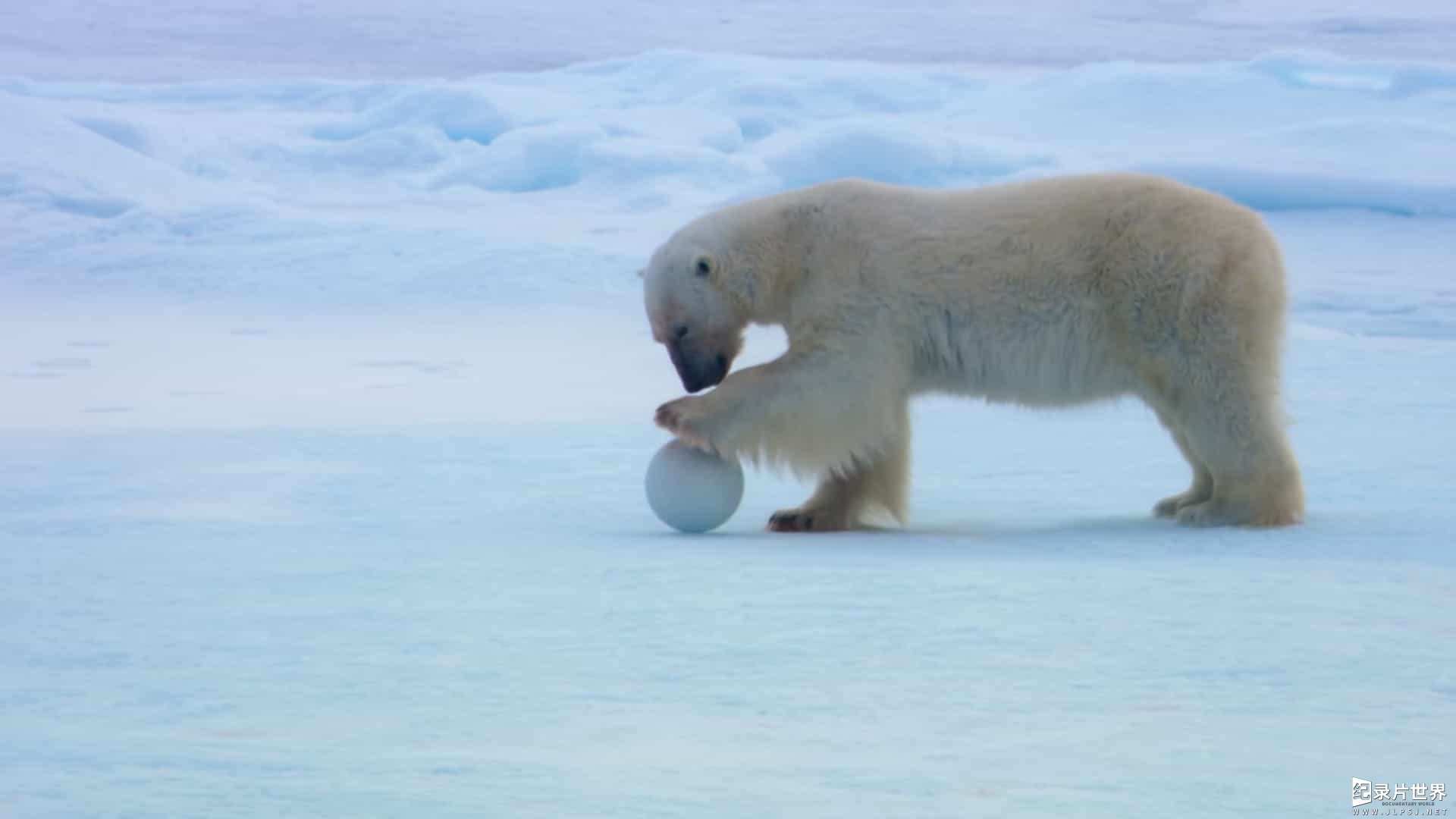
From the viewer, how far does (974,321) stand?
13.5 ft

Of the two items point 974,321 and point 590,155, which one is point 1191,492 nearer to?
point 974,321

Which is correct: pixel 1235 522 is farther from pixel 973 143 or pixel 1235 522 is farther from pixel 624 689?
pixel 973 143

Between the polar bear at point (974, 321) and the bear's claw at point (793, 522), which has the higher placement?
the polar bear at point (974, 321)

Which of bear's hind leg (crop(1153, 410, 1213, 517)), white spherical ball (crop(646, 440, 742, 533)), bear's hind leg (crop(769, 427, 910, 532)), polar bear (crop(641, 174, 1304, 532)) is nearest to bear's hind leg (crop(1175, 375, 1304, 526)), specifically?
polar bear (crop(641, 174, 1304, 532))

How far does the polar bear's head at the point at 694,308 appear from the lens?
4.20 meters

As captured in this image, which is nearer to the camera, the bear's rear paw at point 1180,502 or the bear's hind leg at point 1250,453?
the bear's hind leg at point 1250,453

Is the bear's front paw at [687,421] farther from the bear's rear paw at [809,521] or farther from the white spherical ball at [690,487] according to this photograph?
the bear's rear paw at [809,521]

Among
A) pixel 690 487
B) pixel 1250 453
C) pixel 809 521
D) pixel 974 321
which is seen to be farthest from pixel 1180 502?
pixel 690 487

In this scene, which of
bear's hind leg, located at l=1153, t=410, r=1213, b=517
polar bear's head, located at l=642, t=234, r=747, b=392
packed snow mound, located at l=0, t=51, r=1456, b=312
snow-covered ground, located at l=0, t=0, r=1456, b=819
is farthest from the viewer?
packed snow mound, located at l=0, t=51, r=1456, b=312

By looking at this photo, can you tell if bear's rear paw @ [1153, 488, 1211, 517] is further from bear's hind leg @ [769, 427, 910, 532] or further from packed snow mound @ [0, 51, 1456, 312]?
packed snow mound @ [0, 51, 1456, 312]

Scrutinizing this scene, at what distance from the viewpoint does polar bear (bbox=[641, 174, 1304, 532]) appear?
13.2 ft

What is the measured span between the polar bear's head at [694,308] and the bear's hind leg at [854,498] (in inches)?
14.9

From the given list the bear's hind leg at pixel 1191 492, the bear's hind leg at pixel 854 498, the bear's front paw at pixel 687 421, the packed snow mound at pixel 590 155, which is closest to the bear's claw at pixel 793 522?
the bear's hind leg at pixel 854 498

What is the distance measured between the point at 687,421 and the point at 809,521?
0.47 meters
